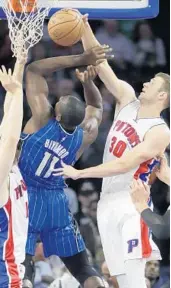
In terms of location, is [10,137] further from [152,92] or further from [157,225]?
[152,92]

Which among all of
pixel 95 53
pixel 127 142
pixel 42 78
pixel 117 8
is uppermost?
pixel 117 8

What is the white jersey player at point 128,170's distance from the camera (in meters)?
5.38

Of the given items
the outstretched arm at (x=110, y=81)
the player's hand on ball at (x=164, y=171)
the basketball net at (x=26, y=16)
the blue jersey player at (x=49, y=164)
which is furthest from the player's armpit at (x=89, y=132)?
the basketball net at (x=26, y=16)

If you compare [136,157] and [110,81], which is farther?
[110,81]

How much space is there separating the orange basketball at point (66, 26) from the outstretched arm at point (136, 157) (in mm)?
878

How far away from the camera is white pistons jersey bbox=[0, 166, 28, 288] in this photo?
471cm

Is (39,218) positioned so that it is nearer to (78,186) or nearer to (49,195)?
(49,195)

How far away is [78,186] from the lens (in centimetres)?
731

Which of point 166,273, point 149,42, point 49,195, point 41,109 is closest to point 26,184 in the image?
point 49,195

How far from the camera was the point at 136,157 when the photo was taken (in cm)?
548

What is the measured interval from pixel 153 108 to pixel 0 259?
1.69m

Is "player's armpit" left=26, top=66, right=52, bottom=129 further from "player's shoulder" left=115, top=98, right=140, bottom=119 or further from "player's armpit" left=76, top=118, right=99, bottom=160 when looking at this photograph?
"player's shoulder" left=115, top=98, right=140, bottom=119

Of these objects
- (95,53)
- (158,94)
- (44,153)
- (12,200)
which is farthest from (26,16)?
(12,200)

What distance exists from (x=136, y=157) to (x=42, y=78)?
892 millimetres
